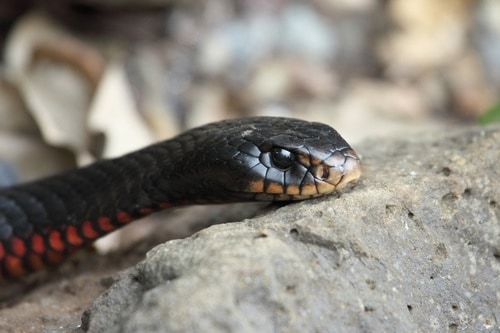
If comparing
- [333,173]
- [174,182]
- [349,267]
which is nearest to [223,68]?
[174,182]

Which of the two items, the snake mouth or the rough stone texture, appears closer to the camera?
the rough stone texture

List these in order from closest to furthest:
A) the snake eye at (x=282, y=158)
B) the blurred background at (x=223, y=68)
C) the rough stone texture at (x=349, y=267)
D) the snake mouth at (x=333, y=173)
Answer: the rough stone texture at (x=349, y=267), the snake mouth at (x=333, y=173), the snake eye at (x=282, y=158), the blurred background at (x=223, y=68)

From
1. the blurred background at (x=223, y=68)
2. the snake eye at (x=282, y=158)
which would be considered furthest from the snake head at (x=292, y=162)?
the blurred background at (x=223, y=68)

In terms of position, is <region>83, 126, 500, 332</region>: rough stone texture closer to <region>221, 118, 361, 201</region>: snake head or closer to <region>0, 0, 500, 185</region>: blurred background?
<region>221, 118, 361, 201</region>: snake head

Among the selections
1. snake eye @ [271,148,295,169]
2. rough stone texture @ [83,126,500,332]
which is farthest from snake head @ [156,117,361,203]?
rough stone texture @ [83,126,500,332]

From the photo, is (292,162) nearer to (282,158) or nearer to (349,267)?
(282,158)

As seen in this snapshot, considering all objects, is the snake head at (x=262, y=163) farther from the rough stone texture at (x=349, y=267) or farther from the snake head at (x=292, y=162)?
the rough stone texture at (x=349, y=267)
